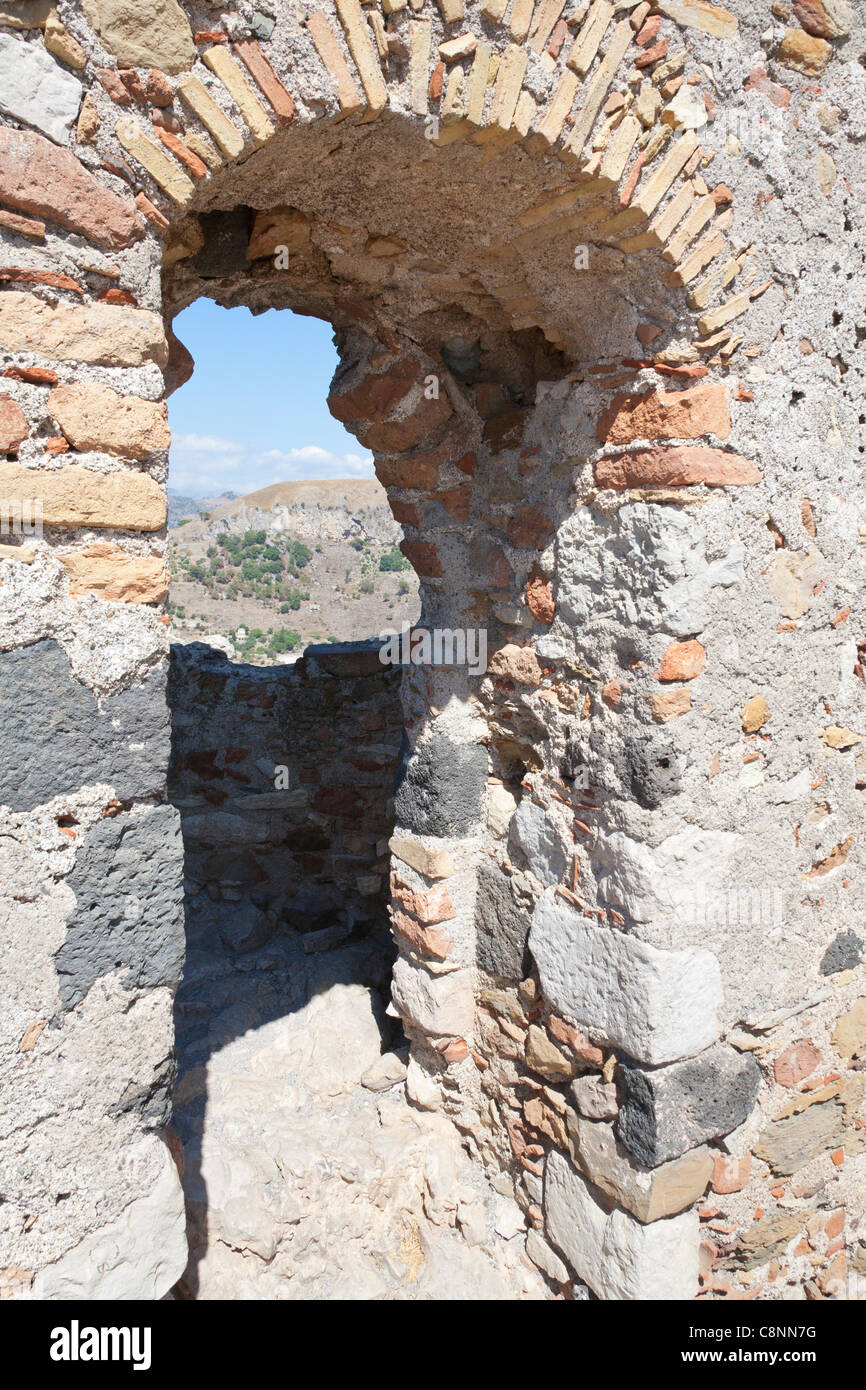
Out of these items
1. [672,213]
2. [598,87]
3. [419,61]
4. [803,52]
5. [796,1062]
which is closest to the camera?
[419,61]

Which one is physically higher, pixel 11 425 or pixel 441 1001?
pixel 11 425

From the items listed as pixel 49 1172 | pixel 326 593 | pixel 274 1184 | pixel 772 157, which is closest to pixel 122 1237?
pixel 49 1172

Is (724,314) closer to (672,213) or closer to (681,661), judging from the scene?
(672,213)

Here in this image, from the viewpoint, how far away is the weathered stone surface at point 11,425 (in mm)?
1278

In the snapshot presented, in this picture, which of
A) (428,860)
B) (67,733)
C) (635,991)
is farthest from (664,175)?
(428,860)

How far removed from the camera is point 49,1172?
4.79ft

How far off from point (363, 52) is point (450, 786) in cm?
186

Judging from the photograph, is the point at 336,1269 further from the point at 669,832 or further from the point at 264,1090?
the point at 669,832

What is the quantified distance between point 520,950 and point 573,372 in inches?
65.6

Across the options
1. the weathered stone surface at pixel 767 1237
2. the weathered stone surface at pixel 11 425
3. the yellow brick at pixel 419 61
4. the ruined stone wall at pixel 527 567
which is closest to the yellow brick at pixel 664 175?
the ruined stone wall at pixel 527 567

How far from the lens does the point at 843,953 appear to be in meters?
2.38

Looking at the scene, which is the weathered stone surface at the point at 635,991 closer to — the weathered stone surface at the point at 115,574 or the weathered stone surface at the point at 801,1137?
the weathered stone surface at the point at 801,1137

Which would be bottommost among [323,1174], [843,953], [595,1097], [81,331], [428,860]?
[323,1174]

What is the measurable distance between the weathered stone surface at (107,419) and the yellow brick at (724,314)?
1.17 meters
